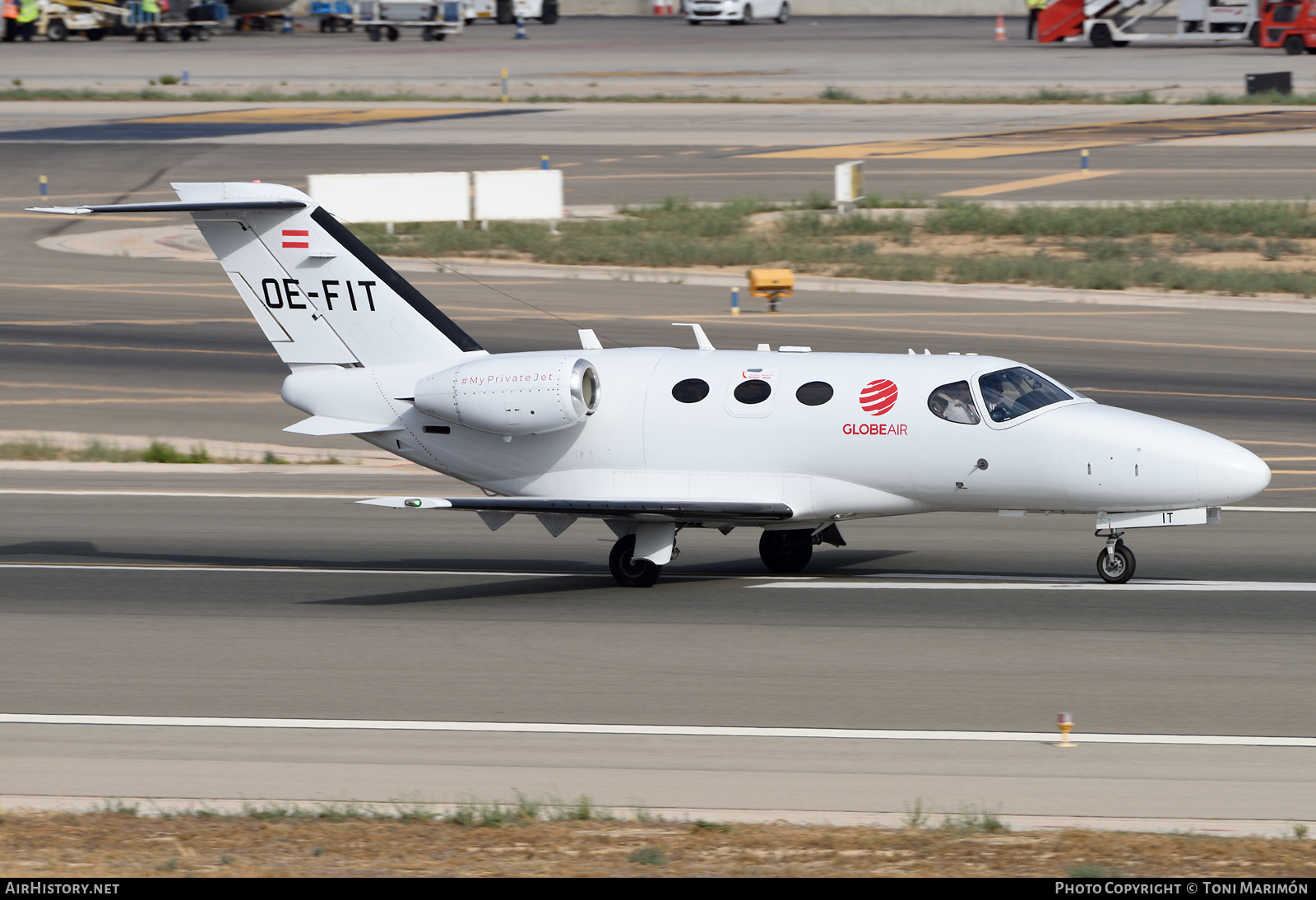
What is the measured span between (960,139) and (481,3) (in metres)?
72.0

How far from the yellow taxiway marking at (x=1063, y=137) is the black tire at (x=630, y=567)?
4463 centimetres

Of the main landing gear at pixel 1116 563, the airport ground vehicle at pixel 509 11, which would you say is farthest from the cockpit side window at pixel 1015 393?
the airport ground vehicle at pixel 509 11

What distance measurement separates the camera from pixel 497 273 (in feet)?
145

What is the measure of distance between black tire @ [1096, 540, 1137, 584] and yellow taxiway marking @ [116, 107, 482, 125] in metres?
60.0

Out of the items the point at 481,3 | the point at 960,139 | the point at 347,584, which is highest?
the point at 481,3

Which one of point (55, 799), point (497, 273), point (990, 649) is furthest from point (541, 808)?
point (497, 273)

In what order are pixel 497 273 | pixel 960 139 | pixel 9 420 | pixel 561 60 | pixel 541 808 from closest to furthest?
pixel 541 808 < pixel 9 420 < pixel 497 273 < pixel 960 139 < pixel 561 60

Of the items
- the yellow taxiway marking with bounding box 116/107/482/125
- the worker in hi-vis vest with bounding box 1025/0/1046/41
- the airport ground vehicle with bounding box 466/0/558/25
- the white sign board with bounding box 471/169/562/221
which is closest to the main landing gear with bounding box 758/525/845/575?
the white sign board with bounding box 471/169/562/221

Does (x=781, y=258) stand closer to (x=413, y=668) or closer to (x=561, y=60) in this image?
(x=413, y=668)

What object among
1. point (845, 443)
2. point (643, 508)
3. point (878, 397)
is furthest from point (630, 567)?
point (878, 397)

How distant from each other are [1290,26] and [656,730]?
8603 centimetres

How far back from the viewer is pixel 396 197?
49344 mm

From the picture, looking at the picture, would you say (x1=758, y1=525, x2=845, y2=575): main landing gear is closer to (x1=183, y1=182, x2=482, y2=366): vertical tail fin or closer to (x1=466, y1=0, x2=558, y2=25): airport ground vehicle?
(x1=183, y1=182, x2=482, y2=366): vertical tail fin

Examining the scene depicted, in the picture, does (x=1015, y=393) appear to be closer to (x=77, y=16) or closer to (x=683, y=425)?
(x=683, y=425)
